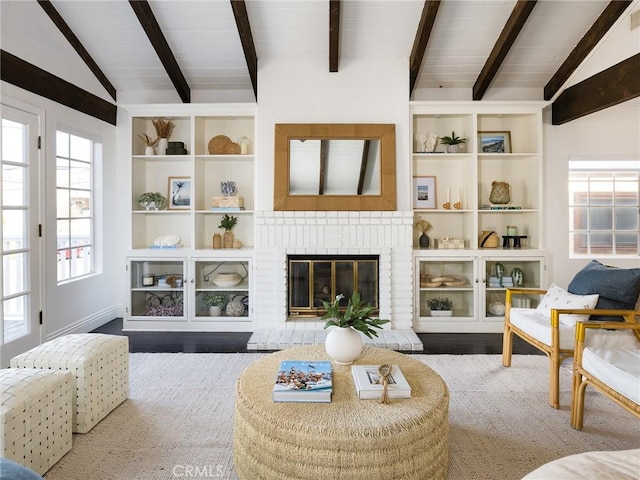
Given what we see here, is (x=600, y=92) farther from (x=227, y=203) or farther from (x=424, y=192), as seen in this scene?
(x=227, y=203)

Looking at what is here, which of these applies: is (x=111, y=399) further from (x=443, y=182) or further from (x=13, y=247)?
(x=443, y=182)

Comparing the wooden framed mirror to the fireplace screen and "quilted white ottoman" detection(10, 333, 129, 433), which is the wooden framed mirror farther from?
"quilted white ottoman" detection(10, 333, 129, 433)

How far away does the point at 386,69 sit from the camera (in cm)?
419

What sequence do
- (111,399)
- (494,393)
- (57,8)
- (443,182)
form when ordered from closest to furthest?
(111,399) → (494,393) → (57,8) → (443,182)

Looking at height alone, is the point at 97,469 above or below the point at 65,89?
below

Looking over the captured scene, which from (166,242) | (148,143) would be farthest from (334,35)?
(166,242)

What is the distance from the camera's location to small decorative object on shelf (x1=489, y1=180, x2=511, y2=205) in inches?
177

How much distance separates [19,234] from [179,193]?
164 centimetres

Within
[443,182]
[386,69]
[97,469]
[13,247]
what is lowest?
[97,469]

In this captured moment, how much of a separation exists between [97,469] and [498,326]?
12.4ft

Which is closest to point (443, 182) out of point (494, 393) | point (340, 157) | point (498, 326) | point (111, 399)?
point (340, 157)

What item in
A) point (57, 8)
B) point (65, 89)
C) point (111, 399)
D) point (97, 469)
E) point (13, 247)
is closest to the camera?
point (97, 469)

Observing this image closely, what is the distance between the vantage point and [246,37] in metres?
3.74

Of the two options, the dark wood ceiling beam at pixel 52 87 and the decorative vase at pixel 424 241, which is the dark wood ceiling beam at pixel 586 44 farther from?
the dark wood ceiling beam at pixel 52 87
